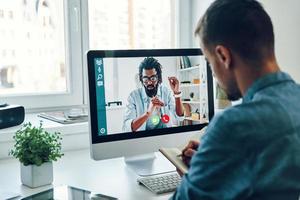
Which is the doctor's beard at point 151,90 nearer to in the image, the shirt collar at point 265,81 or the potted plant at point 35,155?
the potted plant at point 35,155

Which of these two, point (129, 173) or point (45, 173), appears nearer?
point (45, 173)

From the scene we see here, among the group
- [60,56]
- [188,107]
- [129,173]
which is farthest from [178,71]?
[60,56]

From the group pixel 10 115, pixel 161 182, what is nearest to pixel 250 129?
pixel 161 182

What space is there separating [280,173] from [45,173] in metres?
0.86

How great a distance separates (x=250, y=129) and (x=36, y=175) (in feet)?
2.79

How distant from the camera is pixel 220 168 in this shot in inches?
30.3

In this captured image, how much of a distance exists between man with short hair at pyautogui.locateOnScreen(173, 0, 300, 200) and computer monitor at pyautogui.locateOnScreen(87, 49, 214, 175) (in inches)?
24.5

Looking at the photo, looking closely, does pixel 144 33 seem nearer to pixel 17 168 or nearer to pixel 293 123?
pixel 17 168

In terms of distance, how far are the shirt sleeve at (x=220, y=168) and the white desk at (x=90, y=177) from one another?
0.46m

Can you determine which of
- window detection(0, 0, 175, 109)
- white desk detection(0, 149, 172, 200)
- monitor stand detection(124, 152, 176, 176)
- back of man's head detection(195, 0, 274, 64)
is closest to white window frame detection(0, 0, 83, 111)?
window detection(0, 0, 175, 109)

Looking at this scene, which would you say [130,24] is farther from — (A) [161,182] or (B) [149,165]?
(A) [161,182]

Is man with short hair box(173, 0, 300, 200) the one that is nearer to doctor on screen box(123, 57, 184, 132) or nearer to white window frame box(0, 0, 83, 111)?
doctor on screen box(123, 57, 184, 132)

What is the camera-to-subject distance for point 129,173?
1.50 m

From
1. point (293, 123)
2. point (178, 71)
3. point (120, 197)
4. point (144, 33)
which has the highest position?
point (144, 33)
